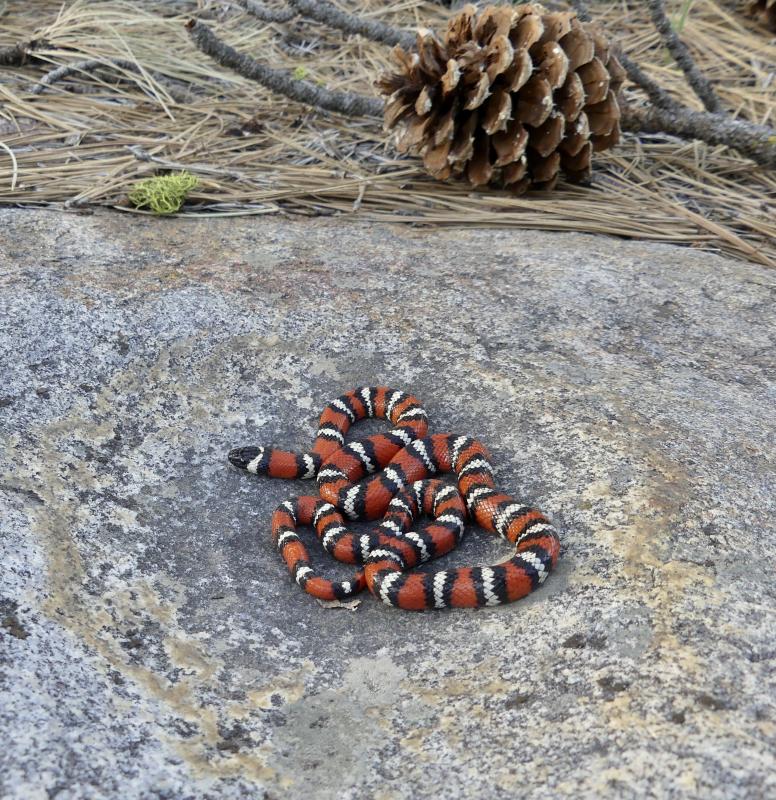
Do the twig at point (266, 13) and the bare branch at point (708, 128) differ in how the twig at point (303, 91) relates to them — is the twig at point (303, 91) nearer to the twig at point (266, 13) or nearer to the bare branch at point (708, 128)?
the twig at point (266, 13)

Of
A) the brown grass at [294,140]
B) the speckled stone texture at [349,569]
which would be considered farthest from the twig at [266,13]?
the speckled stone texture at [349,569]

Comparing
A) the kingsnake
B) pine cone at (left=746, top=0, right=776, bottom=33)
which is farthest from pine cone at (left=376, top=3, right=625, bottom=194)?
pine cone at (left=746, top=0, right=776, bottom=33)

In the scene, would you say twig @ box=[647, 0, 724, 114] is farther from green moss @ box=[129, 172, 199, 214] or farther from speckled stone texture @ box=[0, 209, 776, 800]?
green moss @ box=[129, 172, 199, 214]

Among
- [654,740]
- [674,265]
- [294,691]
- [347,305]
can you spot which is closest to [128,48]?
[347,305]

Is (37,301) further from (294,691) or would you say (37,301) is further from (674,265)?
(674,265)

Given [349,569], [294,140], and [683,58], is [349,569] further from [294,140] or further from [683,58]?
[683,58]

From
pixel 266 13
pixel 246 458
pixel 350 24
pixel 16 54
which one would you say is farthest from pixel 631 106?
pixel 16 54

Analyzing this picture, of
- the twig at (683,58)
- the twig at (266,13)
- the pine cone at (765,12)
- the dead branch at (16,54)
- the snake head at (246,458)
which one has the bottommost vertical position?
the snake head at (246,458)
